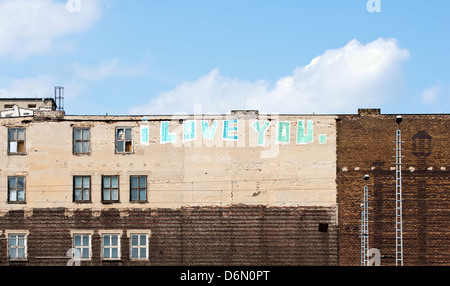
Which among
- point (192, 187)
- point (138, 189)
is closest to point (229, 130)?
point (192, 187)

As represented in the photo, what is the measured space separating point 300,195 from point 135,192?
10.8m

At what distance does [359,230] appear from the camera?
37.5 meters

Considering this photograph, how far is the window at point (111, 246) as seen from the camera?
37812 mm

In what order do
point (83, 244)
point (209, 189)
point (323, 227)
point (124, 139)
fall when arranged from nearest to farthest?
point (323, 227) → point (83, 244) → point (209, 189) → point (124, 139)

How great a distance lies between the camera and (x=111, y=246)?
37812 mm

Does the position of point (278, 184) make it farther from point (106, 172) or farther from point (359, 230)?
point (106, 172)

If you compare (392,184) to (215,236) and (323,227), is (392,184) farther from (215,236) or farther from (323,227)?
(215,236)

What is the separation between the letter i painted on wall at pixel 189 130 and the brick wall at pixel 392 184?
9.55 metres

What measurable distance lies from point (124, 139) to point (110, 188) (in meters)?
3.36

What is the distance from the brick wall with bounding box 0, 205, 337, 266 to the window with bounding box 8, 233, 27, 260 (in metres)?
0.58

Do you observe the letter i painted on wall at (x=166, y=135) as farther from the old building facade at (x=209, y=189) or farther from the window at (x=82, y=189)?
the window at (x=82, y=189)

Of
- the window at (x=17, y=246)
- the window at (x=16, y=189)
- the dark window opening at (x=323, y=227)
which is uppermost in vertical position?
the window at (x=16, y=189)

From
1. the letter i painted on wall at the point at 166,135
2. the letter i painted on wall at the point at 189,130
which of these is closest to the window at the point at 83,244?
the letter i painted on wall at the point at 166,135
